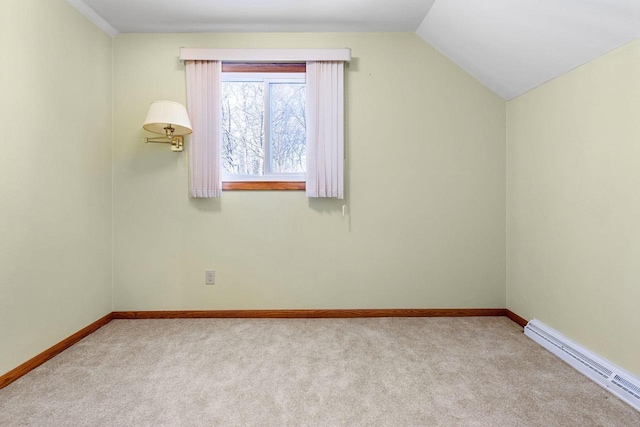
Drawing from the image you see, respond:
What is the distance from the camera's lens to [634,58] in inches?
60.8

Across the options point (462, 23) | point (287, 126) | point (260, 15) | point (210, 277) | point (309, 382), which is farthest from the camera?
point (287, 126)

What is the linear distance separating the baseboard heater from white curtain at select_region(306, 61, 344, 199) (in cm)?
172

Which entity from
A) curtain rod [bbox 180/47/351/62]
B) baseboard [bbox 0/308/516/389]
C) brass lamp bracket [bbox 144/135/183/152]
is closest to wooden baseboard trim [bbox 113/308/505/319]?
baseboard [bbox 0/308/516/389]

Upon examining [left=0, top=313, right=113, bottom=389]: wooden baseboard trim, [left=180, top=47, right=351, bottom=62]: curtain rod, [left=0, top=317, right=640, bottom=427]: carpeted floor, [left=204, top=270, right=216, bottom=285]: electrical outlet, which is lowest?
[left=0, top=317, right=640, bottom=427]: carpeted floor

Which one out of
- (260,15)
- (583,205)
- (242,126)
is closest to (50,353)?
(242,126)

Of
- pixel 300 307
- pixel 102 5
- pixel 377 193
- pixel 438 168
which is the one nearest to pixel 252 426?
pixel 300 307

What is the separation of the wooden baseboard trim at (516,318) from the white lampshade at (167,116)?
298 cm

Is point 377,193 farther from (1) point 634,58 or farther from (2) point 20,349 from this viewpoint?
(2) point 20,349

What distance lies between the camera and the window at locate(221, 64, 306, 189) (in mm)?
2652

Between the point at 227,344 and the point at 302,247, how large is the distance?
3.05ft

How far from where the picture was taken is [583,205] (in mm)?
1848

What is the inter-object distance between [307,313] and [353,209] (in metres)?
0.96

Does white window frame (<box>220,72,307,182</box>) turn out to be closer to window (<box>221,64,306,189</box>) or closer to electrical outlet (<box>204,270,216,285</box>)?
window (<box>221,64,306,189</box>)

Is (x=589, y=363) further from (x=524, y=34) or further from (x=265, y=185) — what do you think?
(x=265, y=185)
